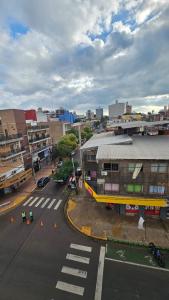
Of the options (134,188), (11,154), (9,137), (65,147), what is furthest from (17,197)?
(65,147)

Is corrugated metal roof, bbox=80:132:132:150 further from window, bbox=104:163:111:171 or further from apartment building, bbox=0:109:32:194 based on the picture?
apartment building, bbox=0:109:32:194

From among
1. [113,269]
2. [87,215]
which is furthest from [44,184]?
[113,269]

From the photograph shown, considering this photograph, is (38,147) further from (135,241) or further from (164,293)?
(164,293)

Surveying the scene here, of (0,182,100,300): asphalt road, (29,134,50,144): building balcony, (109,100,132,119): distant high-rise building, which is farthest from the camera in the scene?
(109,100,132,119): distant high-rise building

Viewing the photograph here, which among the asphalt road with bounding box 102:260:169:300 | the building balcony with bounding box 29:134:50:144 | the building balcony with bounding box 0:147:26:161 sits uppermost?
the building balcony with bounding box 29:134:50:144

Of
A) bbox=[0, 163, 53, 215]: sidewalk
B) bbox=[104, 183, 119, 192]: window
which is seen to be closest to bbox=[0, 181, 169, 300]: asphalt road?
bbox=[0, 163, 53, 215]: sidewalk

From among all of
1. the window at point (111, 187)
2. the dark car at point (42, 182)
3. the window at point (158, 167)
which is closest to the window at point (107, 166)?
the window at point (111, 187)

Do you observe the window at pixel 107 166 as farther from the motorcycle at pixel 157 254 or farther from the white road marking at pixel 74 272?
the white road marking at pixel 74 272

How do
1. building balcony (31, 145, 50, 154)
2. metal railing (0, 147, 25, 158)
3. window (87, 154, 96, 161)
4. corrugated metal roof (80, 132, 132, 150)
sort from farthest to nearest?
building balcony (31, 145, 50, 154), metal railing (0, 147, 25, 158), corrugated metal roof (80, 132, 132, 150), window (87, 154, 96, 161)
